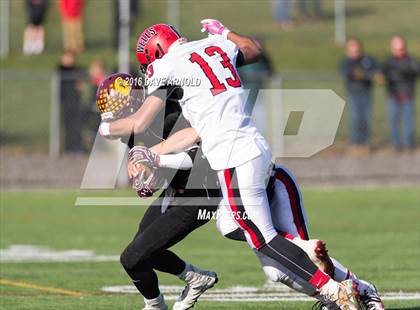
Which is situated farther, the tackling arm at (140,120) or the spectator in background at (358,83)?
the spectator in background at (358,83)

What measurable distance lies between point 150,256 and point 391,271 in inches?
146

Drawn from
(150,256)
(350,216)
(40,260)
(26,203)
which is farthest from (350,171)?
(150,256)

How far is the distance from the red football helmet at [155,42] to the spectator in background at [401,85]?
12057mm

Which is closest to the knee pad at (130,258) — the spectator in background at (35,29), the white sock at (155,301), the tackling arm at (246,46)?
the white sock at (155,301)

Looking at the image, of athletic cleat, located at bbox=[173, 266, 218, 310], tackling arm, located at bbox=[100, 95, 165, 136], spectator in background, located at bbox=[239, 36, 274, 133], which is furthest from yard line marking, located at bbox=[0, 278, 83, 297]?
spectator in background, located at bbox=[239, 36, 274, 133]

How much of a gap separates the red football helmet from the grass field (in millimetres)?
2129

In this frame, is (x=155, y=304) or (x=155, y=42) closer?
(x=155, y=42)

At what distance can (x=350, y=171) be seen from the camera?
19281 millimetres

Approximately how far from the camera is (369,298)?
7.57 meters

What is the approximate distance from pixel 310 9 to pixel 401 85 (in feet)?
28.4

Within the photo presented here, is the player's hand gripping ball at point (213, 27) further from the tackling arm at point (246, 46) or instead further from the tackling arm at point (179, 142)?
the tackling arm at point (179, 142)

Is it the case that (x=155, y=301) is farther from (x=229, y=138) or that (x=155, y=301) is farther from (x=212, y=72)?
(x=212, y=72)

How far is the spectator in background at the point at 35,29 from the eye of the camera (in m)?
24.2

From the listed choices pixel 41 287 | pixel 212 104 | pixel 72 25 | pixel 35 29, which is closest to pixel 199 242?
pixel 41 287
